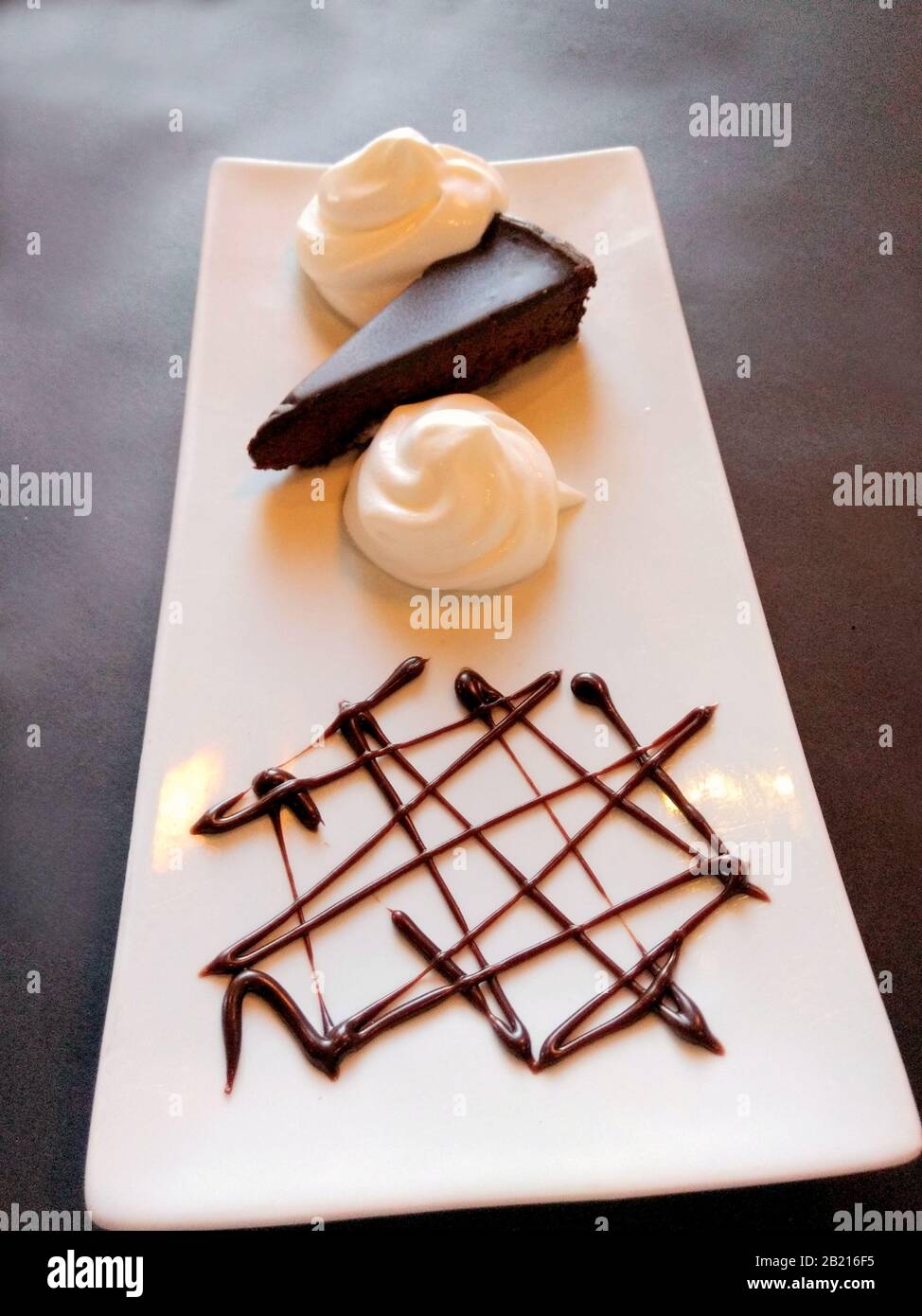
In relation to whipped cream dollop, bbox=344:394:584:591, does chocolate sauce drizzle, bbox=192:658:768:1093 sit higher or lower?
lower

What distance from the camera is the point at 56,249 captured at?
2.50m

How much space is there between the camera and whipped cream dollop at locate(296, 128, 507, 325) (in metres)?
1.95

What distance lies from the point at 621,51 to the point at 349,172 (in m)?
1.39

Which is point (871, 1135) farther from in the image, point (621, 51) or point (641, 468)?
point (621, 51)

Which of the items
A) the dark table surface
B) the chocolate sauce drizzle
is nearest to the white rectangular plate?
the chocolate sauce drizzle

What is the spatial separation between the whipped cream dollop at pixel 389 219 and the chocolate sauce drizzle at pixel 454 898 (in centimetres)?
80

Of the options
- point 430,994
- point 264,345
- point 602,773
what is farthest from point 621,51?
point 430,994

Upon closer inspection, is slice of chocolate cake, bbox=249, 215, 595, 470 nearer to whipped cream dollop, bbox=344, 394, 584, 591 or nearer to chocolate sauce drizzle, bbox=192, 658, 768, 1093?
whipped cream dollop, bbox=344, 394, 584, 591

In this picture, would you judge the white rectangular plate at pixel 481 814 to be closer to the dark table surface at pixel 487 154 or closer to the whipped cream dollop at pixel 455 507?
the whipped cream dollop at pixel 455 507

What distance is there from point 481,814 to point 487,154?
192cm

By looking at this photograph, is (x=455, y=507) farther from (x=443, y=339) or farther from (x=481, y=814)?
(x=481, y=814)

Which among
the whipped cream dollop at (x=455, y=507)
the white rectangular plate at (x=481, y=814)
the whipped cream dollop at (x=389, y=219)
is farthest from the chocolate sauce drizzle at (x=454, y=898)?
the whipped cream dollop at (x=389, y=219)

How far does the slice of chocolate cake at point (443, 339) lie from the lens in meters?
1.86

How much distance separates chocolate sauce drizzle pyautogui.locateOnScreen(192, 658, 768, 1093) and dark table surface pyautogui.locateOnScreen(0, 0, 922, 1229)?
360 millimetres
